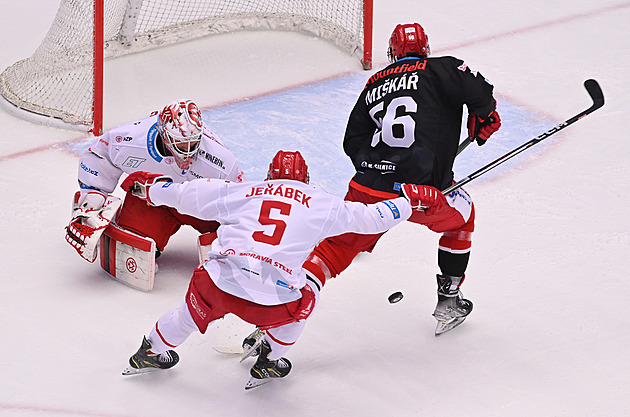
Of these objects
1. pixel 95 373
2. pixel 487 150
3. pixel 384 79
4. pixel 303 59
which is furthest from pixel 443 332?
pixel 303 59

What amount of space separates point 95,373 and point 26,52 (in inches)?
124

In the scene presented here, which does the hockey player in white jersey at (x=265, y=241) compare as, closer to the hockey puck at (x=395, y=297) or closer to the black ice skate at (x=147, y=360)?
the black ice skate at (x=147, y=360)

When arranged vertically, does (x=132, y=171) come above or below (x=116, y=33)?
above

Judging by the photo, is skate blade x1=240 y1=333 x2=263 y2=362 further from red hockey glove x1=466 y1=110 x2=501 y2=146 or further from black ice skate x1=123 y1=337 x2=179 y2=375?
red hockey glove x1=466 y1=110 x2=501 y2=146

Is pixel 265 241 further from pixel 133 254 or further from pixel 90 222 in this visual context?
pixel 90 222

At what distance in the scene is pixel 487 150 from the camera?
16.8ft

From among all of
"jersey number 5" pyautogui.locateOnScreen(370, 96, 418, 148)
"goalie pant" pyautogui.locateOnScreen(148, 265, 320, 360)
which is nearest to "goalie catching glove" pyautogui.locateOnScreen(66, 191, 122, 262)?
"goalie pant" pyautogui.locateOnScreen(148, 265, 320, 360)

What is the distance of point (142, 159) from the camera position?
12.9 feet

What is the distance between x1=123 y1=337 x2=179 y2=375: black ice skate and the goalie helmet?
0.73 m

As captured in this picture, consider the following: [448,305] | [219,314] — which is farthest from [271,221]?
[448,305]

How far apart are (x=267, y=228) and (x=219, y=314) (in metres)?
0.31

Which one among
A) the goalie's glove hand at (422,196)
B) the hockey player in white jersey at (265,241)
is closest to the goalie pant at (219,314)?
the hockey player in white jersey at (265,241)

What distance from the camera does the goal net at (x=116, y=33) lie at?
5152 millimetres

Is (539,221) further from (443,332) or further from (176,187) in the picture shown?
(176,187)
